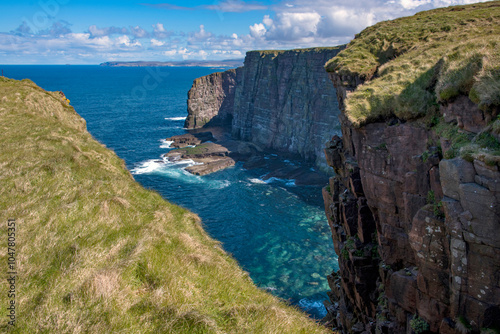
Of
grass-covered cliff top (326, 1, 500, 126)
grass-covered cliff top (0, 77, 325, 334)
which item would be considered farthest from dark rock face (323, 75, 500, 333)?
grass-covered cliff top (0, 77, 325, 334)

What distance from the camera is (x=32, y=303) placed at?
771 centimetres

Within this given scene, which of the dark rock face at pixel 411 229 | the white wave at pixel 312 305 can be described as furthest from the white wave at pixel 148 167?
the dark rock face at pixel 411 229

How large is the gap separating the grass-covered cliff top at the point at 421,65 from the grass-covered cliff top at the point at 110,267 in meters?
13.6

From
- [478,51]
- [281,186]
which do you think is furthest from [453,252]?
[281,186]

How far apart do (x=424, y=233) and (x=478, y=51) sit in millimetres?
9723

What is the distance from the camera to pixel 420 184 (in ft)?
58.6

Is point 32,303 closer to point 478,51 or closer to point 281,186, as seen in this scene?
point 478,51

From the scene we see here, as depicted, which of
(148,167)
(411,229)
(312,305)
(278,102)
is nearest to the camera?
(411,229)

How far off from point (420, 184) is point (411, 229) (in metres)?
2.59

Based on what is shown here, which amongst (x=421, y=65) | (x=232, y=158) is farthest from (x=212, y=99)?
(x=421, y=65)

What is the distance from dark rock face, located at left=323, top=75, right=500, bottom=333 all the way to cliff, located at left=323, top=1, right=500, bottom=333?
2.0 inches

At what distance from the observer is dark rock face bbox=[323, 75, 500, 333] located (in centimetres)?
1353

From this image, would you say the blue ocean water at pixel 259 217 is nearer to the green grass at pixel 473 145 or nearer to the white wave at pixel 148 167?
the white wave at pixel 148 167

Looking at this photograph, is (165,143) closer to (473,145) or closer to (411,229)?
(411,229)
